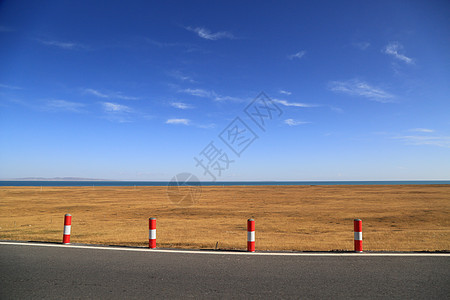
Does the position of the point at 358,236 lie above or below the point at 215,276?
above

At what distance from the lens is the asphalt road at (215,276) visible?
436 centimetres

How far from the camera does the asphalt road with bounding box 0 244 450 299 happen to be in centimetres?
436

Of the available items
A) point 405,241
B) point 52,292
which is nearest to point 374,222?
point 405,241

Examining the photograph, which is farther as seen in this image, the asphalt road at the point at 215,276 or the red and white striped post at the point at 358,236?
the red and white striped post at the point at 358,236

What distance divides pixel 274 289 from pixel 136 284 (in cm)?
243

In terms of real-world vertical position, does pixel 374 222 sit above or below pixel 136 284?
below

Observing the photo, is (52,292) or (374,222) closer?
(52,292)

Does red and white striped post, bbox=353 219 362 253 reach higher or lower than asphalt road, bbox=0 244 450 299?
higher

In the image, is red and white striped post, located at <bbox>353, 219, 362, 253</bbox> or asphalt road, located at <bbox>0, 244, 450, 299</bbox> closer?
asphalt road, located at <bbox>0, 244, 450, 299</bbox>

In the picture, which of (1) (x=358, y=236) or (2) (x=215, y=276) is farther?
(1) (x=358, y=236)

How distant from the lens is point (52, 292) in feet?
14.4

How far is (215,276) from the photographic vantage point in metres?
Answer: 5.11

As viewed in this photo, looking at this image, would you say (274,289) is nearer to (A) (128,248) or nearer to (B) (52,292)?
(B) (52,292)

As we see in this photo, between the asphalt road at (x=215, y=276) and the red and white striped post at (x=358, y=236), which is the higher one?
the red and white striped post at (x=358, y=236)
